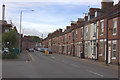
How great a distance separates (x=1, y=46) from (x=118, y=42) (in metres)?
17.0

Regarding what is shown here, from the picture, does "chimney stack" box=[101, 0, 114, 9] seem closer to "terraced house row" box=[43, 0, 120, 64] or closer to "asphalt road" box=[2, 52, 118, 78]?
"terraced house row" box=[43, 0, 120, 64]

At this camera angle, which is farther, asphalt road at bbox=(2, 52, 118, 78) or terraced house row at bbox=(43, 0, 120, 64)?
terraced house row at bbox=(43, 0, 120, 64)

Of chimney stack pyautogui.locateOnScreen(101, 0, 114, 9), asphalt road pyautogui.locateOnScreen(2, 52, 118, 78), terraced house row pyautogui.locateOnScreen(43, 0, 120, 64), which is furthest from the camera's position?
chimney stack pyautogui.locateOnScreen(101, 0, 114, 9)

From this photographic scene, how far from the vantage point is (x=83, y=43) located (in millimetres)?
38906

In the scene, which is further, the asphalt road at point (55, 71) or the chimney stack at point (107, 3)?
the chimney stack at point (107, 3)

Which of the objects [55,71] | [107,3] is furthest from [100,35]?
[55,71]

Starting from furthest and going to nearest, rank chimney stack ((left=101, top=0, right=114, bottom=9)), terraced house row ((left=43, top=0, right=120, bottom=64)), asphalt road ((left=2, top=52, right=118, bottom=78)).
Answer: chimney stack ((left=101, top=0, right=114, bottom=9)) → terraced house row ((left=43, top=0, right=120, bottom=64)) → asphalt road ((left=2, top=52, right=118, bottom=78))

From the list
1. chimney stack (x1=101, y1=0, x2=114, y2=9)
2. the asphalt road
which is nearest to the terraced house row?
chimney stack (x1=101, y1=0, x2=114, y2=9)

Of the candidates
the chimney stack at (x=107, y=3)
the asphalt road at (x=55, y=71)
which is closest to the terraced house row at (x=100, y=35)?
the chimney stack at (x=107, y=3)

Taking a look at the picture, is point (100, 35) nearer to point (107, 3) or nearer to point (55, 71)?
point (107, 3)

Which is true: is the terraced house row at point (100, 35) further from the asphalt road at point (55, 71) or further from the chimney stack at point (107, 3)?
the asphalt road at point (55, 71)

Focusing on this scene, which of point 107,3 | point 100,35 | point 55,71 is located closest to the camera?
point 55,71

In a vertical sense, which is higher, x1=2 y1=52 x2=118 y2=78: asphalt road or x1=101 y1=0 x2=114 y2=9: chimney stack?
x1=101 y1=0 x2=114 y2=9: chimney stack

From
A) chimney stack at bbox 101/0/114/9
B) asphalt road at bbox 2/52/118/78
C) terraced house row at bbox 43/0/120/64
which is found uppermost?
chimney stack at bbox 101/0/114/9
